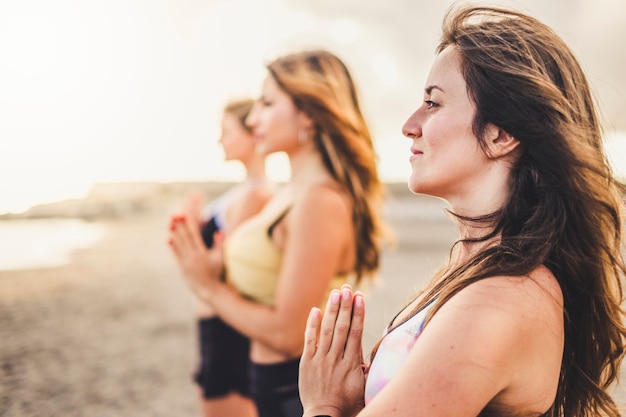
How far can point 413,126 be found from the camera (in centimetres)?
154

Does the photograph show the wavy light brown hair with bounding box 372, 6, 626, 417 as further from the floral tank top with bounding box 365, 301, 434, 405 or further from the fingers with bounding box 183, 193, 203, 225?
the fingers with bounding box 183, 193, 203, 225

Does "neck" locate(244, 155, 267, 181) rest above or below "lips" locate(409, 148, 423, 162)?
below

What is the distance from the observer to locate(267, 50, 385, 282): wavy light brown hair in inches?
109

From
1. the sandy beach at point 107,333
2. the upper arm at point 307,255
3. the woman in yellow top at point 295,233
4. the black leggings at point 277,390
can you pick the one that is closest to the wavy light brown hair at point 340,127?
the woman in yellow top at point 295,233

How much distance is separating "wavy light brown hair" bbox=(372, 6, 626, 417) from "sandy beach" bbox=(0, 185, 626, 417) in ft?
2.35

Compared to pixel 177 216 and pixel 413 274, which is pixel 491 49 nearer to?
pixel 177 216

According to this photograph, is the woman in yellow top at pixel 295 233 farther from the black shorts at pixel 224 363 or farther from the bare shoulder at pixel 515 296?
the bare shoulder at pixel 515 296

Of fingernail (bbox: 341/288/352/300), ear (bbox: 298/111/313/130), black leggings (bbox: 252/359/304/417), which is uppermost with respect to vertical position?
ear (bbox: 298/111/313/130)

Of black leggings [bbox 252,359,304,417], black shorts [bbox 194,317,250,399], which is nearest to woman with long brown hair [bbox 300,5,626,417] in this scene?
black leggings [bbox 252,359,304,417]

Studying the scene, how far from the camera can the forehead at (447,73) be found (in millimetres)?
1450

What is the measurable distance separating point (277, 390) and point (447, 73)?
5.09 feet

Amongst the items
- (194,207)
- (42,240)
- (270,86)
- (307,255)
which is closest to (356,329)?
(307,255)

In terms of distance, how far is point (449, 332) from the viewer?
1.12 meters

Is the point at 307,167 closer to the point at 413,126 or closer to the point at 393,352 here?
the point at 413,126
